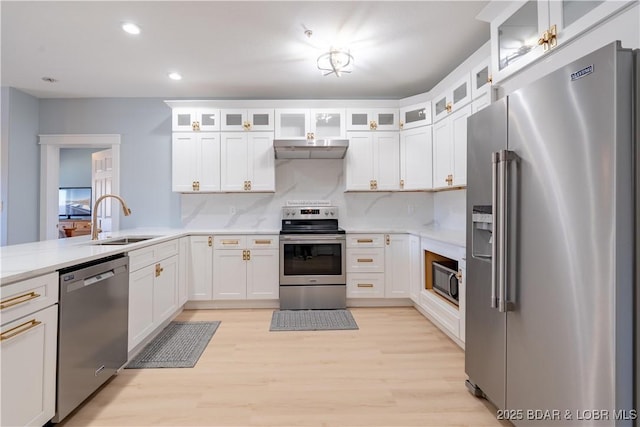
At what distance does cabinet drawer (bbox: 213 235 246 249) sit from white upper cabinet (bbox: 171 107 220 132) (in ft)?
4.38

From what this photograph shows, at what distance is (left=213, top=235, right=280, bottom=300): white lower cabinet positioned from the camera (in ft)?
11.8

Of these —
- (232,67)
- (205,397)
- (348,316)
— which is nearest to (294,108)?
(232,67)

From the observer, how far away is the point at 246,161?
380 cm

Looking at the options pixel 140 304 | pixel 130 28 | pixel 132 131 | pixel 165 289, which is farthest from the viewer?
pixel 132 131

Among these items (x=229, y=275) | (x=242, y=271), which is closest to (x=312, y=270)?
(x=242, y=271)

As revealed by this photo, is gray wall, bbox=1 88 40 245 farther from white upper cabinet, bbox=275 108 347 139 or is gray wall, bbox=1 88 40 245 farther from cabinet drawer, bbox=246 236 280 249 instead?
white upper cabinet, bbox=275 108 347 139

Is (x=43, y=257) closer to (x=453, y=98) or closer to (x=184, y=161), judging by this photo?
(x=184, y=161)

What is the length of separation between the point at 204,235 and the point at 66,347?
2.03 meters

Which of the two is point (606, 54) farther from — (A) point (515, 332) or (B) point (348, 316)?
(B) point (348, 316)

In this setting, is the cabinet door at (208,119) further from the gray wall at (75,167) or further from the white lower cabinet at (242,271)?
the gray wall at (75,167)

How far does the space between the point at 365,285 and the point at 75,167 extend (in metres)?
7.79

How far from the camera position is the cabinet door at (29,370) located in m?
1.30

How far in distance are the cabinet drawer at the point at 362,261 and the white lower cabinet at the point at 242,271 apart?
86 centimetres

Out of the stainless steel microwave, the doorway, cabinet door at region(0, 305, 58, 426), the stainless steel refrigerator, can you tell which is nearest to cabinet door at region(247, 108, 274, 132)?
the doorway
